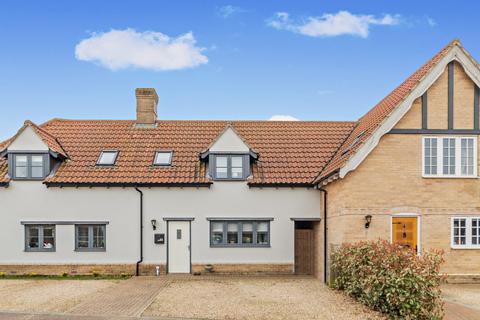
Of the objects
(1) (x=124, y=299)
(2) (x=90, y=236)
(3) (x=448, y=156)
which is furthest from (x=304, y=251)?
(2) (x=90, y=236)

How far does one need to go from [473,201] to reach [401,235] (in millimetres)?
2966

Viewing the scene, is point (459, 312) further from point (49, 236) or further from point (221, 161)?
point (49, 236)

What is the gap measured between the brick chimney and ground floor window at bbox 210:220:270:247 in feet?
22.9

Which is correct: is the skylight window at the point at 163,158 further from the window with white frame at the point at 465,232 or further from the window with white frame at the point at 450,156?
the window with white frame at the point at 465,232

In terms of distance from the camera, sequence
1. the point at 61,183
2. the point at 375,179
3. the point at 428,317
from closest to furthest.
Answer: the point at 428,317 → the point at 375,179 → the point at 61,183

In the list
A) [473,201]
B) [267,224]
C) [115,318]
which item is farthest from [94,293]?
[473,201]

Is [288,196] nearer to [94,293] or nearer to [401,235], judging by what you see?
[401,235]

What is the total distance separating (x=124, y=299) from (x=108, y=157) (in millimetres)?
8292

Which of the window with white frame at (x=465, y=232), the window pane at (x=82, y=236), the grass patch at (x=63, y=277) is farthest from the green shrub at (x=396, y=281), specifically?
the window pane at (x=82, y=236)

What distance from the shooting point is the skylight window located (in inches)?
765

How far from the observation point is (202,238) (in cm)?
1864

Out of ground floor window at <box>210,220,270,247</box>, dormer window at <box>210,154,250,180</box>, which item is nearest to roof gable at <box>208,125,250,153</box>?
dormer window at <box>210,154,250,180</box>

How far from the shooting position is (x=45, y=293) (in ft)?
46.6

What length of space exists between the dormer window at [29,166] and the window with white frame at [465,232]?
16886 mm
